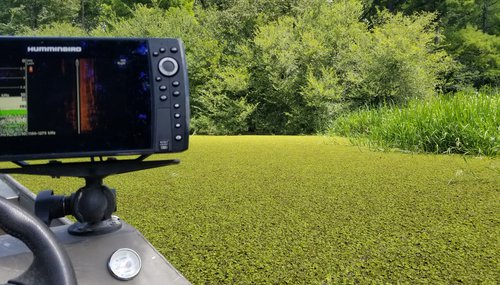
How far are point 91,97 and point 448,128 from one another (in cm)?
401

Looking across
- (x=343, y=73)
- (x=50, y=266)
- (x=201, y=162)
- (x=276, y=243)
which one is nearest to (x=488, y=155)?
(x=201, y=162)

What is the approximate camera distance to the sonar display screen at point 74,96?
27.4 inches

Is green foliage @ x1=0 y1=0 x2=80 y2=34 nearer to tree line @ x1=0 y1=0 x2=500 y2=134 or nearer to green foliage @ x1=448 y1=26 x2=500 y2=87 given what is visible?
tree line @ x1=0 y1=0 x2=500 y2=134

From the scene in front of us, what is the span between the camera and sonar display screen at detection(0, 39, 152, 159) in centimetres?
70

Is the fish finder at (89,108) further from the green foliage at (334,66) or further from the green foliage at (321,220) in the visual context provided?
the green foliage at (334,66)

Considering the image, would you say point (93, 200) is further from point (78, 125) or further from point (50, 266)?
point (50, 266)

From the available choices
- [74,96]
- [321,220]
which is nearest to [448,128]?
[321,220]

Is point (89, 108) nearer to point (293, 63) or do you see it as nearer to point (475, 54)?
point (293, 63)

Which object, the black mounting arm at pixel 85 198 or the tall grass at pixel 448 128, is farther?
the tall grass at pixel 448 128

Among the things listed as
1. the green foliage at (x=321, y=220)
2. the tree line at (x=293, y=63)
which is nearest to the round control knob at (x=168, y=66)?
the green foliage at (x=321, y=220)

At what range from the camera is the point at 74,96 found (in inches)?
28.3

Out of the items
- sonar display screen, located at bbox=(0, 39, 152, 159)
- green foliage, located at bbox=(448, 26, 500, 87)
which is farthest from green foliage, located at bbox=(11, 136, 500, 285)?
green foliage, located at bbox=(448, 26, 500, 87)

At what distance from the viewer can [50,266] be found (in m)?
0.49

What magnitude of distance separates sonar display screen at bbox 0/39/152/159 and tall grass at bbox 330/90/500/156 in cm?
367
